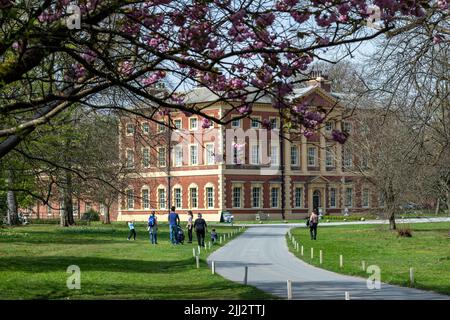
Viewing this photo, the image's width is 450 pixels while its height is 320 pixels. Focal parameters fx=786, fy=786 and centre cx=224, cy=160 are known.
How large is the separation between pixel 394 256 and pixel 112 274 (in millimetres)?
12785

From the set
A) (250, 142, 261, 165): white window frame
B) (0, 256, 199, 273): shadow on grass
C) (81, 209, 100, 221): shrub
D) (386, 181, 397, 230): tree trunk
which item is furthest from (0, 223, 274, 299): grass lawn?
(250, 142, 261, 165): white window frame

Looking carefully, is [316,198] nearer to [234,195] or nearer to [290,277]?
[234,195]

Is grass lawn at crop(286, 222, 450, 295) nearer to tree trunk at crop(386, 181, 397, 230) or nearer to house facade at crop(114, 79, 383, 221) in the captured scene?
tree trunk at crop(386, 181, 397, 230)

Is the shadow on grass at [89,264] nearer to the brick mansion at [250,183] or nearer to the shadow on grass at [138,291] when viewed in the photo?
the shadow on grass at [138,291]

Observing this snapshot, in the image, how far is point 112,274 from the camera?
76.9 feet

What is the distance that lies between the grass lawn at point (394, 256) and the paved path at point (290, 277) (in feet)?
2.41

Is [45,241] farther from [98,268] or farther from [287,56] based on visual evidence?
[287,56]

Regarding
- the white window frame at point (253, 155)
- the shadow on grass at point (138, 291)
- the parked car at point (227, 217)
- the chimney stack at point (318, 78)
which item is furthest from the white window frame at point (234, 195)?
the chimney stack at point (318, 78)

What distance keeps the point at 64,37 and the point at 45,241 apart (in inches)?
1236

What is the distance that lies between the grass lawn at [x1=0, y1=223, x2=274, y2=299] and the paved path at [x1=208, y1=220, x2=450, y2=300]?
2.78 ft

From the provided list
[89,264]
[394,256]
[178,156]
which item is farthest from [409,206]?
[178,156]

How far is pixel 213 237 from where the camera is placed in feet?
136

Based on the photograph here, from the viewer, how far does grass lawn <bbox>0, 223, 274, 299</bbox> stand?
1847cm
